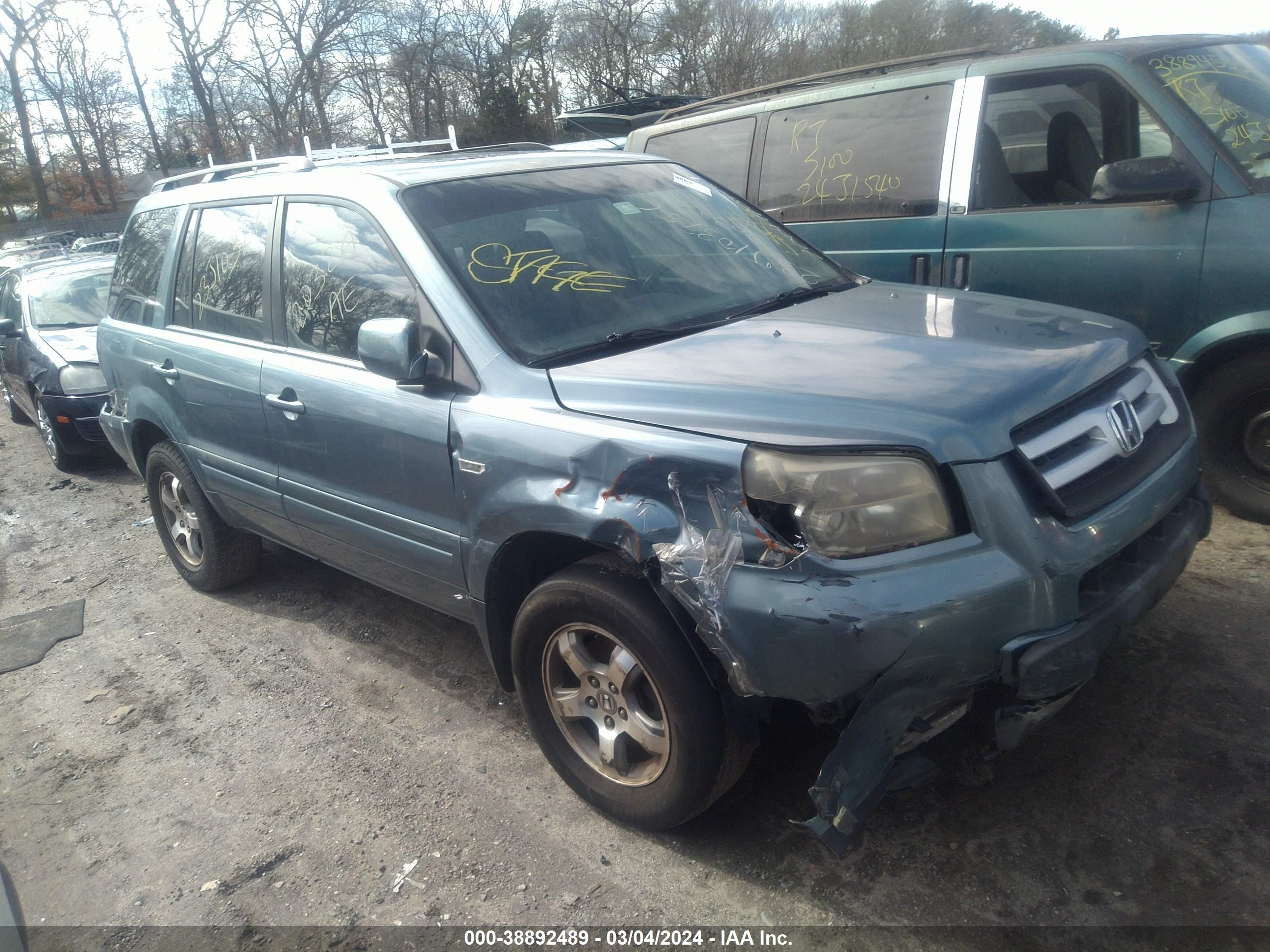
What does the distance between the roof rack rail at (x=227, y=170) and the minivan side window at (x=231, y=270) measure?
0.94 ft

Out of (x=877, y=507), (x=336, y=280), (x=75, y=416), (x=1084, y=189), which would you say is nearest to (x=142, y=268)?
(x=336, y=280)

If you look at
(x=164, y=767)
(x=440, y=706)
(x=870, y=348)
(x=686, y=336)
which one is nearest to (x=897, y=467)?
(x=870, y=348)

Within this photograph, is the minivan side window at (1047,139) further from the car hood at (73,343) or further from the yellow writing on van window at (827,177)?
the car hood at (73,343)

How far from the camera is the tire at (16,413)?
964 centimetres

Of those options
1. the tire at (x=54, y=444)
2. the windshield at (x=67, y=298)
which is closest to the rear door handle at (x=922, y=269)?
the tire at (x=54, y=444)

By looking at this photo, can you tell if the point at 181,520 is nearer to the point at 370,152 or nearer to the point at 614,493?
the point at 370,152

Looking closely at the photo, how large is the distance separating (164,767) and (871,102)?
4.50 meters

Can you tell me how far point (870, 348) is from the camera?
8.25 feet

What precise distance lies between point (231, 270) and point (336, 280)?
0.90 meters

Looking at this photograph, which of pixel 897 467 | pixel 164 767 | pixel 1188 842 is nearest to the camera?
pixel 897 467

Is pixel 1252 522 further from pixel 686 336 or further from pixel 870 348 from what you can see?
pixel 686 336

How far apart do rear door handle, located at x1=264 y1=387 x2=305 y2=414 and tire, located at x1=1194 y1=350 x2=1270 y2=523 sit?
11.9ft

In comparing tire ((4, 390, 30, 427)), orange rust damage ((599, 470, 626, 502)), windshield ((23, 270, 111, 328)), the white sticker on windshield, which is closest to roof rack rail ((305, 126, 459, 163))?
the white sticker on windshield

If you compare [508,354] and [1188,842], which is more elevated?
[508,354]
